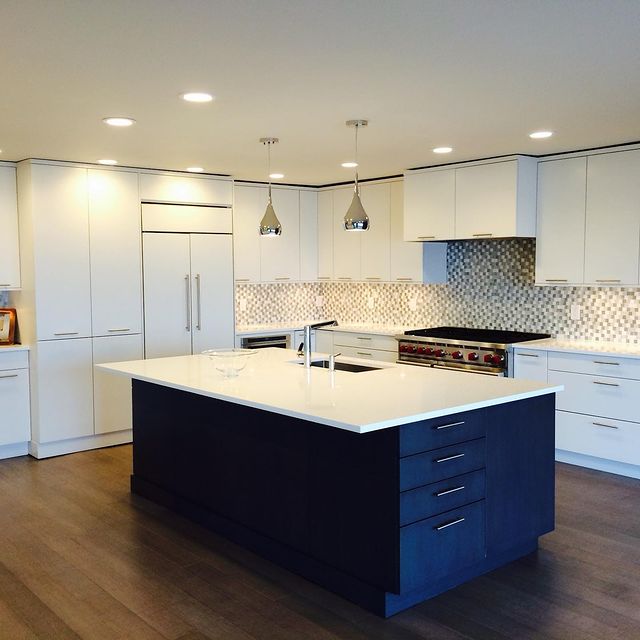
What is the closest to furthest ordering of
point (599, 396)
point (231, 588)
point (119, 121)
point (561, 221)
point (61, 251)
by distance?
point (231, 588), point (119, 121), point (599, 396), point (561, 221), point (61, 251)

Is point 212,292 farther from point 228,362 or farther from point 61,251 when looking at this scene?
point 228,362

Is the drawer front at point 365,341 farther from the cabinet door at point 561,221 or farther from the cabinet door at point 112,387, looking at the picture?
the cabinet door at point 112,387

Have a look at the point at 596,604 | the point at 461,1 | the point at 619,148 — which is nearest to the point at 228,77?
the point at 461,1

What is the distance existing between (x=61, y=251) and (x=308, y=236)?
2.76m

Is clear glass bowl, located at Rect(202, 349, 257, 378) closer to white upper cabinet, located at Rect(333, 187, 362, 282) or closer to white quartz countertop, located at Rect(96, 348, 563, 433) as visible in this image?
white quartz countertop, located at Rect(96, 348, 563, 433)

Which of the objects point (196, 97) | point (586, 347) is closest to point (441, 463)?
point (196, 97)

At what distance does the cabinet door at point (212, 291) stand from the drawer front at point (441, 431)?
363cm

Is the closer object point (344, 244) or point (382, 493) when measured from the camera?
point (382, 493)

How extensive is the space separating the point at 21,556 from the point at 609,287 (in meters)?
4.50

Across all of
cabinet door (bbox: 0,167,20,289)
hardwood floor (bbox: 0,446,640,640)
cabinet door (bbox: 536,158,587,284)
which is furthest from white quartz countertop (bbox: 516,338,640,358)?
cabinet door (bbox: 0,167,20,289)

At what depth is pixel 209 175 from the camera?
6.58 metres

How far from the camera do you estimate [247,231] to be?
284 inches

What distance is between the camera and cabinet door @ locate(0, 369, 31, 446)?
18.8 feet

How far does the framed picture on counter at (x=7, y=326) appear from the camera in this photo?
234 inches
